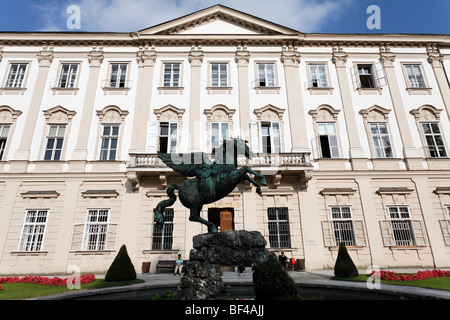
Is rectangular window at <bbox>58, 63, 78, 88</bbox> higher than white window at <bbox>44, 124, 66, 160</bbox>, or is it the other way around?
rectangular window at <bbox>58, 63, 78, 88</bbox>

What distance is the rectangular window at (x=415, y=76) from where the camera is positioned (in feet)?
64.3

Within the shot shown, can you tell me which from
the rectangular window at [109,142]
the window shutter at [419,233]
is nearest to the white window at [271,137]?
the window shutter at [419,233]

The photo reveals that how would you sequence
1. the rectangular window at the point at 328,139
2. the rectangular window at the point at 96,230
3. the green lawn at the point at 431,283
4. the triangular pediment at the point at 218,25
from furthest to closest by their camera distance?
the triangular pediment at the point at 218,25, the rectangular window at the point at 328,139, the rectangular window at the point at 96,230, the green lawn at the point at 431,283

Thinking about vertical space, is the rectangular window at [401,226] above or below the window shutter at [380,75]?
below

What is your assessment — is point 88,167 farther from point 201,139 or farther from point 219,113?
point 219,113

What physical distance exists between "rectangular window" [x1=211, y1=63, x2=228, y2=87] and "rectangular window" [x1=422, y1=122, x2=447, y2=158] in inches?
555

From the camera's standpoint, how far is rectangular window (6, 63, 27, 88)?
18.9 metres

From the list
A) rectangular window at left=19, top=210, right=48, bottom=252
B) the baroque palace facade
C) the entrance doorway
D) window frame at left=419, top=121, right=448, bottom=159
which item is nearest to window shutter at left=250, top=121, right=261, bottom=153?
the baroque palace facade

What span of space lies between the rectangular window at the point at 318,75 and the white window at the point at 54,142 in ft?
57.5

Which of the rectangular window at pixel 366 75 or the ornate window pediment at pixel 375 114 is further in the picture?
the rectangular window at pixel 366 75

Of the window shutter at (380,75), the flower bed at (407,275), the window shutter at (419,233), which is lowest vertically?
the flower bed at (407,275)

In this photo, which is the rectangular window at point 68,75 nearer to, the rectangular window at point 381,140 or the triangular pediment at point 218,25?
the triangular pediment at point 218,25

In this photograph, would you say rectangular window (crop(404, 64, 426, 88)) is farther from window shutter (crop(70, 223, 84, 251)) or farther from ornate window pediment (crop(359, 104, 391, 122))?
window shutter (crop(70, 223, 84, 251))

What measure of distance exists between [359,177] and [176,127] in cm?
1222
